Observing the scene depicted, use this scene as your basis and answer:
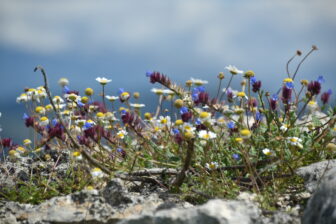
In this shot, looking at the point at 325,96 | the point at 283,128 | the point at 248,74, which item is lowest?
the point at 283,128

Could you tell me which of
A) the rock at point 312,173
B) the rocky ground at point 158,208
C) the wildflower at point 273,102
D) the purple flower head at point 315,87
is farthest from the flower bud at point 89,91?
the rock at point 312,173

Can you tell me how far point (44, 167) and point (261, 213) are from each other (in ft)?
9.23

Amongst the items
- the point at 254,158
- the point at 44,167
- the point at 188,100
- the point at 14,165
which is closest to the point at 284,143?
the point at 254,158

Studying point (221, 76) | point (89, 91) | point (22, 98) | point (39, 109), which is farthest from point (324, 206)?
point (22, 98)

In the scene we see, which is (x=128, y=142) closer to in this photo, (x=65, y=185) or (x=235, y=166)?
(x=65, y=185)

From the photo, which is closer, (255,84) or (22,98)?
(255,84)

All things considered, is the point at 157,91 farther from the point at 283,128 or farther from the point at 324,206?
the point at 324,206

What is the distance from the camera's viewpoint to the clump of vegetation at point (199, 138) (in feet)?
14.0

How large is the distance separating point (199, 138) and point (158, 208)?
194cm

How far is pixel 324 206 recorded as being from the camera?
2.96m

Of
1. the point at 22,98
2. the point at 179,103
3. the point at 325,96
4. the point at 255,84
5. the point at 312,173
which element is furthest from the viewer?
the point at 22,98

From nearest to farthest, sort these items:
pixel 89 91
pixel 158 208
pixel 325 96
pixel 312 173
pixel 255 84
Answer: pixel 158 208, pixel 312 173, pixel 255 84, pixel 325 96, pixel 89 91

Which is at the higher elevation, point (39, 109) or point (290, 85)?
point (290, 85)

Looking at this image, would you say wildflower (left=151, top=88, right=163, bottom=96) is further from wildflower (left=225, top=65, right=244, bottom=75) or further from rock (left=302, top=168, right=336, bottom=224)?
rock (left=302, top=168, right=336, bottom=224)
